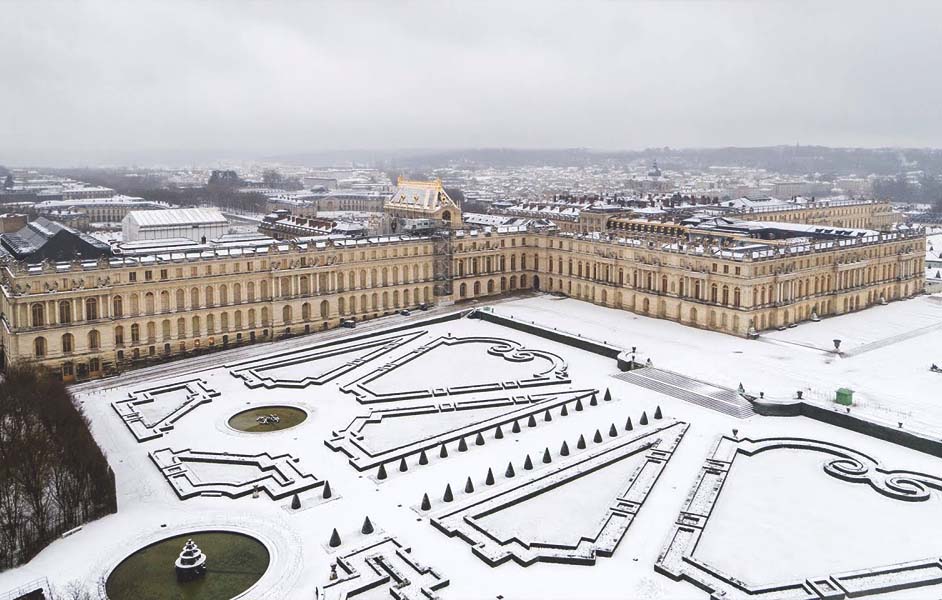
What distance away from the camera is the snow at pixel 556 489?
129ft

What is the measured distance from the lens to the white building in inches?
4011

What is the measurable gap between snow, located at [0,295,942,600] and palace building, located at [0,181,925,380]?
17.4 feet

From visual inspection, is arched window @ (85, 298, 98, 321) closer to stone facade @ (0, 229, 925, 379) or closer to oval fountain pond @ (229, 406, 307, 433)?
stone facade @ (0, 229, 925, 379)

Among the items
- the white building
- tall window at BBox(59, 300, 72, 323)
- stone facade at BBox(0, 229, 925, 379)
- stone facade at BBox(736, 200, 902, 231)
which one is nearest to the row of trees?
tall window at BBox(59, 300, 72, 323)

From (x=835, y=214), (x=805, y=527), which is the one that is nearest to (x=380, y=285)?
(x=805, y=527)

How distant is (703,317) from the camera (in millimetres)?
88812

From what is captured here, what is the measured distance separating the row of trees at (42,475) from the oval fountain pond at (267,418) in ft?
41.0

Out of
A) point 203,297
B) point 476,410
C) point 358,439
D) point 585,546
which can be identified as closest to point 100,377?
point 203,297

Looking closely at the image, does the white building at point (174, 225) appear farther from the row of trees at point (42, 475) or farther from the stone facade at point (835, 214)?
the stone facade at point (835, 214)

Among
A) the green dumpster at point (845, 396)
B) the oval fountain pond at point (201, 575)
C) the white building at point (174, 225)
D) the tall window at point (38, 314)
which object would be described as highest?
the white building at point (174, 225)

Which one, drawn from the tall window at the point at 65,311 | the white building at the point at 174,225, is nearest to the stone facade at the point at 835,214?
the white building at the point at 174,225

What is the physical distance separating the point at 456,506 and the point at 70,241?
58166 millimetres

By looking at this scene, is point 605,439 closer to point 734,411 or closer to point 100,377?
point 734,411

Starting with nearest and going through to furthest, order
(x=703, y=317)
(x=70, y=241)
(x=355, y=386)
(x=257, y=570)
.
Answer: (x=257, y=570)
(x=355, y=386)
(x=70, y=241)
(x=703, y=317)
